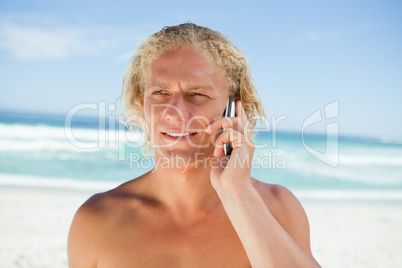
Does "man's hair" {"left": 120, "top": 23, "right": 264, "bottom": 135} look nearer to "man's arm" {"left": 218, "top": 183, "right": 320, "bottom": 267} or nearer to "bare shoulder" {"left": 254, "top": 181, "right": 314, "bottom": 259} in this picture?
"bare shoulder" {"left": 254, "top": 181, "right": 314, "bottom": 259}

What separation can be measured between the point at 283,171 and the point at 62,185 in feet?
34.3

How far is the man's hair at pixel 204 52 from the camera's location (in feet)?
8.64

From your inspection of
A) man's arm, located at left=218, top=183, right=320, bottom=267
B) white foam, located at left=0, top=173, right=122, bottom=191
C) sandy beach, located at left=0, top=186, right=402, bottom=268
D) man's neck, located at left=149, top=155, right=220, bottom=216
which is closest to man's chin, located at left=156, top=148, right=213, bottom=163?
man's neck, located at left=149, top=155, right=220, bottom=216

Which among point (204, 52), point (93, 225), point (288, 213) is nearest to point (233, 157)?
point (288, 213)

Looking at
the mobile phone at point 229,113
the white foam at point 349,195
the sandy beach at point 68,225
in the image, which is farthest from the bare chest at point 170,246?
the white foam at point 349,195

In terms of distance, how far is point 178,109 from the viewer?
2389 mm

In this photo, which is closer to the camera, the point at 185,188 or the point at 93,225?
the point at 93,225

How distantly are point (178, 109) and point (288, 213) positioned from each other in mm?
1054

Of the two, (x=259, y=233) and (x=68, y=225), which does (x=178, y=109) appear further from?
(x=68, y=225)

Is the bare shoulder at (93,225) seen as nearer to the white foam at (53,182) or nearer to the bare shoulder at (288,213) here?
the bare shoulder at (288,213)

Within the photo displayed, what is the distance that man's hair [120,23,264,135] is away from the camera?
8.64 ft

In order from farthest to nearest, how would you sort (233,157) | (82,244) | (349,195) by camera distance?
(349,195)
(82,244)
(233,157)

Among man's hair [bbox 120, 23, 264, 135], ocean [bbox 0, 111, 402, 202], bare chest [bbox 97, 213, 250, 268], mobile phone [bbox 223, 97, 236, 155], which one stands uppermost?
man's hair [bbox 120, 23, 264, 135]

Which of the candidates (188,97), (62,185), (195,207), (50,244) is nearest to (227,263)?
(195,207)
